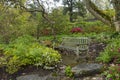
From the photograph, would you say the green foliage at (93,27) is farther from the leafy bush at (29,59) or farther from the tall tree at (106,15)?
the leafy bush at (29,59)

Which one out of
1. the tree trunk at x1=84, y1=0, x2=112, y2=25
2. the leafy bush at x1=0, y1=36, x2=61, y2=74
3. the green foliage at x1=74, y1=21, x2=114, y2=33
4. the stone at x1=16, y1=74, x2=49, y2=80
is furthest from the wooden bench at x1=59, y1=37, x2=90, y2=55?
the green foliage at x1=74, y1=21, x2=114, y2=33

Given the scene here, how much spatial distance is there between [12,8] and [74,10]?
19.1 m

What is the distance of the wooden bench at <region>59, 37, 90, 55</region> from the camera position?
9.27 metres

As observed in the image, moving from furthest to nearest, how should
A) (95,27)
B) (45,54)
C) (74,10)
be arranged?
(74,10), (95,27), (45,54)

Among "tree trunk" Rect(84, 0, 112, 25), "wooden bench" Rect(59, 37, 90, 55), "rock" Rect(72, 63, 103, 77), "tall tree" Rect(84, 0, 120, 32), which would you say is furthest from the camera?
"tree trunk" Rect(84, 0, 112, 25)

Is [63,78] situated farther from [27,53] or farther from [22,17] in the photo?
[22,17]

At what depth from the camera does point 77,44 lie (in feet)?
30.2

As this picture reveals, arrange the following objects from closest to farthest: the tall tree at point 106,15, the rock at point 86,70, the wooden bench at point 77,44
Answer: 1. the rock at point 86,70
2. the wooden bench at point 77,44
3. the tall tree at point 106,15

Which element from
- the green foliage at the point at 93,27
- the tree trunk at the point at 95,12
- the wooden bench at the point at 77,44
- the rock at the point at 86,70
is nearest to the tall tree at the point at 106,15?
the tree trunk at the point at 95,12

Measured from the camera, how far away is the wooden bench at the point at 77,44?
30.4ft

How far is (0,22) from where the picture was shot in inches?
432

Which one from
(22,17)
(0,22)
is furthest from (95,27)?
(0,22)

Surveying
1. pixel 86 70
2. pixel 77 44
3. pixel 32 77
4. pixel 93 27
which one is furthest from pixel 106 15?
pixel 93 27

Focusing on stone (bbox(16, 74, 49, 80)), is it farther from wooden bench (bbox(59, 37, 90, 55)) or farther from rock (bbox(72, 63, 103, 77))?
wooden bench (bbox(59, 37, 90, 55))
